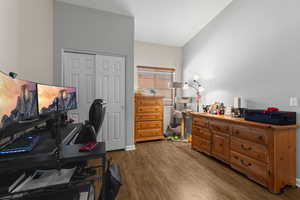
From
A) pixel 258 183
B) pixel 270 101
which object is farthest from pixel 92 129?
pixel 270 101

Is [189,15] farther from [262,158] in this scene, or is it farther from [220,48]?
[262,158]

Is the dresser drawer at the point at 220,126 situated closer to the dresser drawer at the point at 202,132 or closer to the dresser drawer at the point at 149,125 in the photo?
the dresser drawer at the point at 202,132

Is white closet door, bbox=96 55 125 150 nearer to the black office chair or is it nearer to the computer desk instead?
the black office chair

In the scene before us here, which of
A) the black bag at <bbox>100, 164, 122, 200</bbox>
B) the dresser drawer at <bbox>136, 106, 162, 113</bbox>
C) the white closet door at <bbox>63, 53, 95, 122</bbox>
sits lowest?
the black bag at <bbox>100, 164, 122, 200</bbox>

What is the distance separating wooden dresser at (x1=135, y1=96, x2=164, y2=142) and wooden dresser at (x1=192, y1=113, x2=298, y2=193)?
1.47 meters

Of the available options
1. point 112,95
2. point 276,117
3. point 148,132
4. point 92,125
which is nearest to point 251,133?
point 276,117

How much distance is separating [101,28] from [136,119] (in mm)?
2103

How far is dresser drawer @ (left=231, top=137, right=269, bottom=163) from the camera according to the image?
160cm

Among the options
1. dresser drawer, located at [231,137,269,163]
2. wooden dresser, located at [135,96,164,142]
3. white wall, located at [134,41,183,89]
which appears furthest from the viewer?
white wall, located at [134,41,183,89]

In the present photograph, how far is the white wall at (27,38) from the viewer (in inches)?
51.1

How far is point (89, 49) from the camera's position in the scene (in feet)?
8.29

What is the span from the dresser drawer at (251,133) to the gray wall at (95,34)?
76.4 inches

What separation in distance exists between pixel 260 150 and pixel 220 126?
0.63m

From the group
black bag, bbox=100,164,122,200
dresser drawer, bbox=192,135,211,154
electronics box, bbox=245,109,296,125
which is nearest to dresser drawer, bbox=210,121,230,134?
dresser drawer, bbox=192,135,211,154
